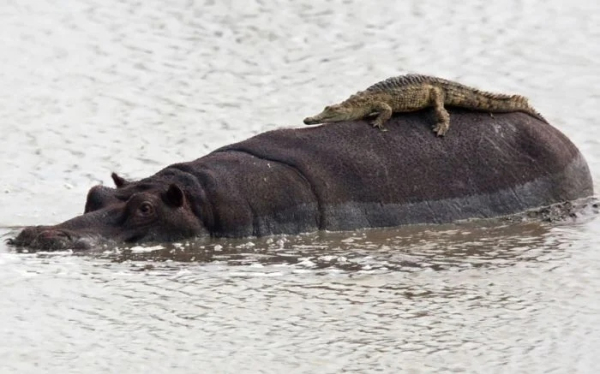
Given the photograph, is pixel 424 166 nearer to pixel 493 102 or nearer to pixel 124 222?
pixel 493 102

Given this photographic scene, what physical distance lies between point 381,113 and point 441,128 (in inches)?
18.6

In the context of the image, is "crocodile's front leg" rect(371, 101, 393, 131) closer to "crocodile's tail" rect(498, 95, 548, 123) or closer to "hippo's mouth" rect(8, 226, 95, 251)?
"crocodile's tail" rect(498, 95, 548, 123)

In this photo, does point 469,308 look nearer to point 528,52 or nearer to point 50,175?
point 50,175

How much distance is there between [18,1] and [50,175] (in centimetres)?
494

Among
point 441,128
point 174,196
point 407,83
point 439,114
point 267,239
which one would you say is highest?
point 407,83

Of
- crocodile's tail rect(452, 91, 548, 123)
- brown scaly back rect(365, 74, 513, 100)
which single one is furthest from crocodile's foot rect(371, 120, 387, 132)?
crocodile's tail rect(452, 91, 548, 123)

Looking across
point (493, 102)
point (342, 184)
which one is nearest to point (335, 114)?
point (342, 184)

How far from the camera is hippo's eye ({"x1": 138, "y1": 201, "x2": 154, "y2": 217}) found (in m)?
10.8

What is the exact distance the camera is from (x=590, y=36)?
56.4ft

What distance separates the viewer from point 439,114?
11.8 m

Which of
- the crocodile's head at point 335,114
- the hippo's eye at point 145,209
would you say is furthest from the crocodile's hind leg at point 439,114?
the hippo's eye at point 145,209

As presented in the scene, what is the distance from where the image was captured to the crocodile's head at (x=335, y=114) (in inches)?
464

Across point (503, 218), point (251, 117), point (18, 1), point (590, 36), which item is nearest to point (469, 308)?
point (503, 218)

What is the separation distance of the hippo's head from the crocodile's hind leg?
2.09 meters
